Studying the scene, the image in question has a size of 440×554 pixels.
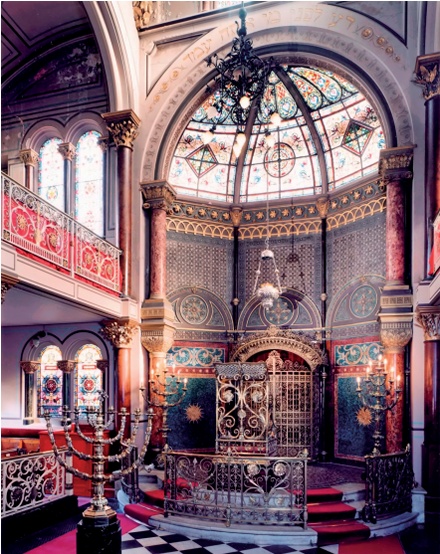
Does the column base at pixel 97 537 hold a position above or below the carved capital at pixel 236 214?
below

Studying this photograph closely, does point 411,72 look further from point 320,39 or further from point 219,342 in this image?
point 219,342

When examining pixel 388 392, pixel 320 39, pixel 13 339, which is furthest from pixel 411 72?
pixel 13 339

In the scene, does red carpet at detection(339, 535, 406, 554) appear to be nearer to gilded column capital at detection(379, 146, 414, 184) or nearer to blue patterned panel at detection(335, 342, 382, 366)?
blue patterned panel at detection(335, 342, 382, 366)

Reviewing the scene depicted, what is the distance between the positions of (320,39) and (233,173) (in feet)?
13.4

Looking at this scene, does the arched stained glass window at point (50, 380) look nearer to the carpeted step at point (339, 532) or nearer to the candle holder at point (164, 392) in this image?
the candle holder at point (164, 392)

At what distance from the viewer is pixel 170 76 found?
11453mm

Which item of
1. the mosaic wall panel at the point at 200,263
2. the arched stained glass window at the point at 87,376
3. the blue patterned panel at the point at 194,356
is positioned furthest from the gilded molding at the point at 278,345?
the arched stained glass window at the point at 87,376

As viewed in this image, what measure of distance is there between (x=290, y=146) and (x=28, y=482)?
9.38 metres

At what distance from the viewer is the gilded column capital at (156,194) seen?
11.1 metres

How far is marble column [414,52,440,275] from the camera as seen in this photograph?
900cm

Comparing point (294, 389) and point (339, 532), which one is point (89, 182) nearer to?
point (294, 389)

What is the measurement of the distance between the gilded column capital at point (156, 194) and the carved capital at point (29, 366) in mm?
4121

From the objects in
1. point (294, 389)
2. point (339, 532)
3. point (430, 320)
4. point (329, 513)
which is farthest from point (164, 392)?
point (430, 320)

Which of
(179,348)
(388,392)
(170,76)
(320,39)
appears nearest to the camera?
(388,392)
